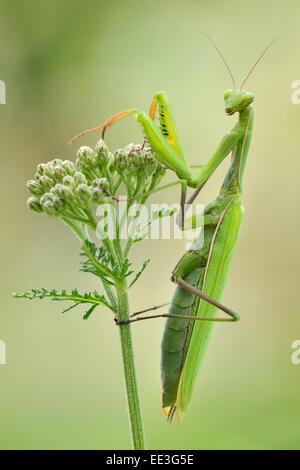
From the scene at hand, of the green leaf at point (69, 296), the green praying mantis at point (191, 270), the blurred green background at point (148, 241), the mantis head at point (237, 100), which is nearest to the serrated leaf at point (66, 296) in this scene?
the green leaf at point (69, 296)

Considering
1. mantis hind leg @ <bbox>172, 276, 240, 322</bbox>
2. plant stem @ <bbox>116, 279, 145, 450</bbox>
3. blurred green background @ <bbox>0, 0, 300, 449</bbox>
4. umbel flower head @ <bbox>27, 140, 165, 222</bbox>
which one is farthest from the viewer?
blurred green background @ <bbox>0, 0, 300, 449</bbox>

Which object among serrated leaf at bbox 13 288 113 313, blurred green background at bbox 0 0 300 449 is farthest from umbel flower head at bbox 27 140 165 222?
blurred green background at bbox 0 0 300 449

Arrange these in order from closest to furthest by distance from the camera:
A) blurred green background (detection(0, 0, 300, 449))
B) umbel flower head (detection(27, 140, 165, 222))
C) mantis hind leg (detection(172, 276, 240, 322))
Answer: umbel flower head (detection(27, 140, 165, 222)) → mantis hind leg (detection(172, 276, 240, 322)) → blurred green background (detection(0, 0, 300, 449))

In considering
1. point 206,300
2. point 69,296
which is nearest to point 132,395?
point 69,296

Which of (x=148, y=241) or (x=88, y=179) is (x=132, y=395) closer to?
(x=88, y=179)

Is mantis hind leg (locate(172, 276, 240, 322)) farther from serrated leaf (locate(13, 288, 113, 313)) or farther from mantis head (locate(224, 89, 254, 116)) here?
mantis head (locate(224, 89, 254, 116))

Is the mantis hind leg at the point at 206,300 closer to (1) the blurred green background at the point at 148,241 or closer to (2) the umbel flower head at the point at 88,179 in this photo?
(2) the umbel flower head at the point at 88,179
